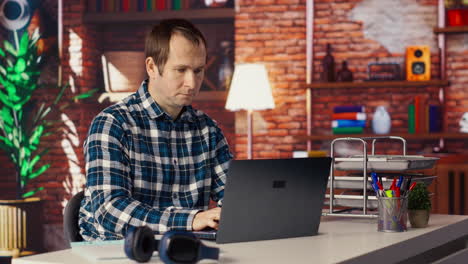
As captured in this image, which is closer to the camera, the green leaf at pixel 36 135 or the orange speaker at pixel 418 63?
the orange speaker at pixel 418 63

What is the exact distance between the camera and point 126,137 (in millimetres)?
1912

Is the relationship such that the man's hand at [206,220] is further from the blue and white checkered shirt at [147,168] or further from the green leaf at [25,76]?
the green leaf at [25,76]

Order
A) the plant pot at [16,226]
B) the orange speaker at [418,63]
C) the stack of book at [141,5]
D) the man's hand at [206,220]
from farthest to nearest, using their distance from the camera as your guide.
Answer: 1. the stack of book at [141,5]
2. the plant pot at [16,226]
3. the orange speaker at [418,63]
4. the man's hand at [206,220]

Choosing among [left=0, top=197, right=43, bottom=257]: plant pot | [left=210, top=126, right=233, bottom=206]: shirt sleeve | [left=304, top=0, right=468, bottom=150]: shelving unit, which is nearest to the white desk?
[left=210, top=126, right=233, bottom=206]: shirt sleeve

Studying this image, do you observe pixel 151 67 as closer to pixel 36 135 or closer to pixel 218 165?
pixel 218 165

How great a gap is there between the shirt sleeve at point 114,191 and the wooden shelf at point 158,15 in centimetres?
382

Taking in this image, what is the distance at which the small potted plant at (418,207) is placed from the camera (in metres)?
1.84

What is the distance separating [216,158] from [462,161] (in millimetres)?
2939

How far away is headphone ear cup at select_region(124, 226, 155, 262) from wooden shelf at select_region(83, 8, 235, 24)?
4.45 m

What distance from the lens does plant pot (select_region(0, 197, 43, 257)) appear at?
16.9 ft

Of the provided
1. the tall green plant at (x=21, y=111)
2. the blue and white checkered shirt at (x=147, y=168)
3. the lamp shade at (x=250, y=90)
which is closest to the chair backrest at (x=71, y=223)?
the blue and white checkered shirt at (x=147, y=168)

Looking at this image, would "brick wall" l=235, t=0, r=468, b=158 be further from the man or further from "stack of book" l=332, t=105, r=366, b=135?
the man

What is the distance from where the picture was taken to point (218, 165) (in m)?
2.19

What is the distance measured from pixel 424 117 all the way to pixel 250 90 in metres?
1.29
